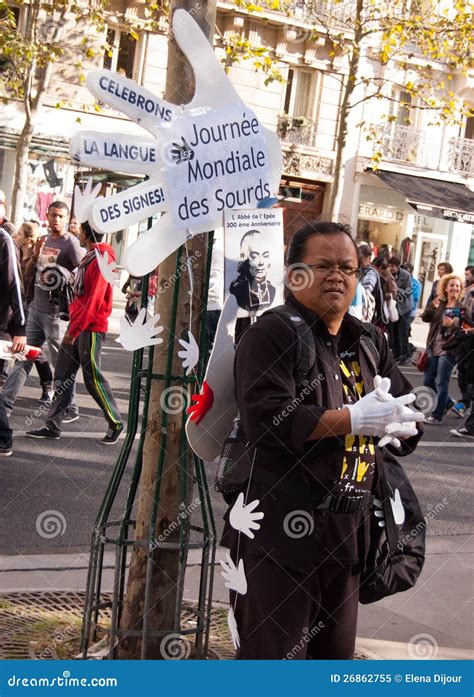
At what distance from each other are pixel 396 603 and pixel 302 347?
8.65 ft

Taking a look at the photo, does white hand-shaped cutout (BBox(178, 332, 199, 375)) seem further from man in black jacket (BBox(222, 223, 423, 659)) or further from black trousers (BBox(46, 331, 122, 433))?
black trousers (BBox(46, 331, 122, 433))

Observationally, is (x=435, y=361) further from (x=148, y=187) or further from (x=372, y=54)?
(x=372, y=54)

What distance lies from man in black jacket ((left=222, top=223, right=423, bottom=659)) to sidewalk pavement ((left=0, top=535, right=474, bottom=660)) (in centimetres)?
143

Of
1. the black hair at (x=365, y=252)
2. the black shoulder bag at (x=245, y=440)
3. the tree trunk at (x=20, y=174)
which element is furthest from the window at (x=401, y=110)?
the black shoulder bag at (x=245, y=440)

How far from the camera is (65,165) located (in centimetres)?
2602

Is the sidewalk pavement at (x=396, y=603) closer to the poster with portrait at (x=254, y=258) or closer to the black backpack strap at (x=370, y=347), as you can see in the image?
the poster with portrait at (x=254, y=258)

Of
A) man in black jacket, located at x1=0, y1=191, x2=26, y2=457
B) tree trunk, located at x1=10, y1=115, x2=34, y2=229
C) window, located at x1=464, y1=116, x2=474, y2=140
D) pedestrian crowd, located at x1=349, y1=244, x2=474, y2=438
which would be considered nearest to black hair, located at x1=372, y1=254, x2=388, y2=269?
pedestrian crowd, located at x1=349, y1=244, x2=474, y2=438

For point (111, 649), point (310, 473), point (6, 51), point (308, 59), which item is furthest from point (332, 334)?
point (308, 59)

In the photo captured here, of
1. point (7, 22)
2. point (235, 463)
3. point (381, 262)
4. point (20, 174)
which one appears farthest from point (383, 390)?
point (7, 22)

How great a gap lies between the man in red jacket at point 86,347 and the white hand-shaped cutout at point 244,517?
538 cm

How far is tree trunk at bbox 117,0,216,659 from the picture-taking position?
153 inches

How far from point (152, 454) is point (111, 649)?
70 centimetres

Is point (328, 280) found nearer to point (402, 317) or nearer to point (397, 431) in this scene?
point (397, 431)

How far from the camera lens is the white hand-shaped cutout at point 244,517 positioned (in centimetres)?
307
